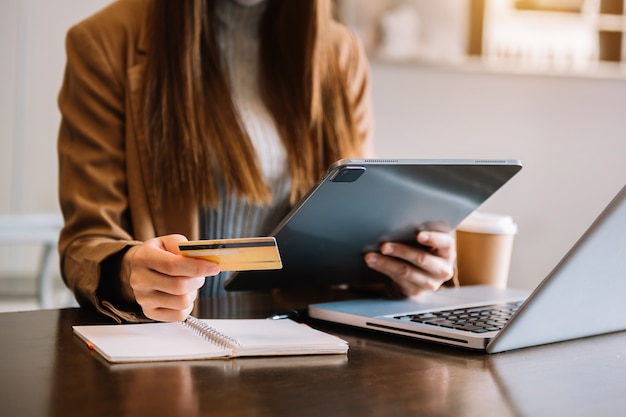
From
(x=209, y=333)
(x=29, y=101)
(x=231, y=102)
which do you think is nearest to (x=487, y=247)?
(x=231, y=102)

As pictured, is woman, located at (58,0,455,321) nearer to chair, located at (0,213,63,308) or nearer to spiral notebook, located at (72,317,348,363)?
spiral notebook, located at (72,317,348,363)

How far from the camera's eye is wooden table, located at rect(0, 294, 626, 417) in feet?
1.83

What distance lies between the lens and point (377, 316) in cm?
87

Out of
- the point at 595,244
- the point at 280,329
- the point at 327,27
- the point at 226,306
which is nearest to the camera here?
the point at 595,244

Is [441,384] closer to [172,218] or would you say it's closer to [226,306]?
[226,306]

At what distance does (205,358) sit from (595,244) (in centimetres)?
36

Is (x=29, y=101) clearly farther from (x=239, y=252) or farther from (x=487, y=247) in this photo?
(x=239, y=252)

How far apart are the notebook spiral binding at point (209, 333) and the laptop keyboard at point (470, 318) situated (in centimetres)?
22

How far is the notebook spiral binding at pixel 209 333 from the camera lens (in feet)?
2.40

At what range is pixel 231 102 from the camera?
131cm

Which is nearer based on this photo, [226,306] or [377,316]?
[377,316]

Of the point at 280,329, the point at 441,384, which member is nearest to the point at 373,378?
the point at 441,384

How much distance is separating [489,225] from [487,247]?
0.04m

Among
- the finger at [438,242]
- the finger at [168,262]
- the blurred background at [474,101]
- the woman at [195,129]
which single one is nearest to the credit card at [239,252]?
the finger at [168,262]
